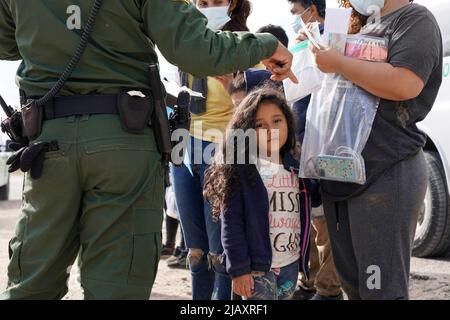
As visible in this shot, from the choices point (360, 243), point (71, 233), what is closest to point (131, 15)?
point (71, 233)

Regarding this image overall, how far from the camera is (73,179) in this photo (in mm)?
2674

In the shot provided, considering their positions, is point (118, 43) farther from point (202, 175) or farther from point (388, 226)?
point (202, 175)

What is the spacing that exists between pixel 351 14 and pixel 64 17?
→ 51.1 inches

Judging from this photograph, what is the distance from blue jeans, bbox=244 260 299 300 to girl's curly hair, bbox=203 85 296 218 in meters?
0.39

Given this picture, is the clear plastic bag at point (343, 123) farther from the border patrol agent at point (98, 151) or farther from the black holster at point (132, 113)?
the black holster at point (132, 113)

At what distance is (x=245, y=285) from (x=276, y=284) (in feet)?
0.61

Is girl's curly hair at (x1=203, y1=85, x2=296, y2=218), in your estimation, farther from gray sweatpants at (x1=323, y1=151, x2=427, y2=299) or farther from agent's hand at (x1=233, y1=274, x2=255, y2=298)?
gray sweatpants at (x1=323, y1=151, x2=427, y2=299)

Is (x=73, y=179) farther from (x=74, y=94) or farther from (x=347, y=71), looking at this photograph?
(x=347, y=71)

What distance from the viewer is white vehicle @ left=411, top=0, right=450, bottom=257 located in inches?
215

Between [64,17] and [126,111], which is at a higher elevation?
[64,17]

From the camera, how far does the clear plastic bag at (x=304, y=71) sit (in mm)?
3225

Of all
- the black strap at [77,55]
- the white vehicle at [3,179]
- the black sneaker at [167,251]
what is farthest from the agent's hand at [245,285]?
the white vehicle at [3,179]

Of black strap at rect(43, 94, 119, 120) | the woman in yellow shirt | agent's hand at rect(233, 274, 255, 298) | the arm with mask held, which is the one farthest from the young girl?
black strap at rect(43, 94, 119, 120)

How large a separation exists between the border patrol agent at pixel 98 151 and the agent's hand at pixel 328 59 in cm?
44
